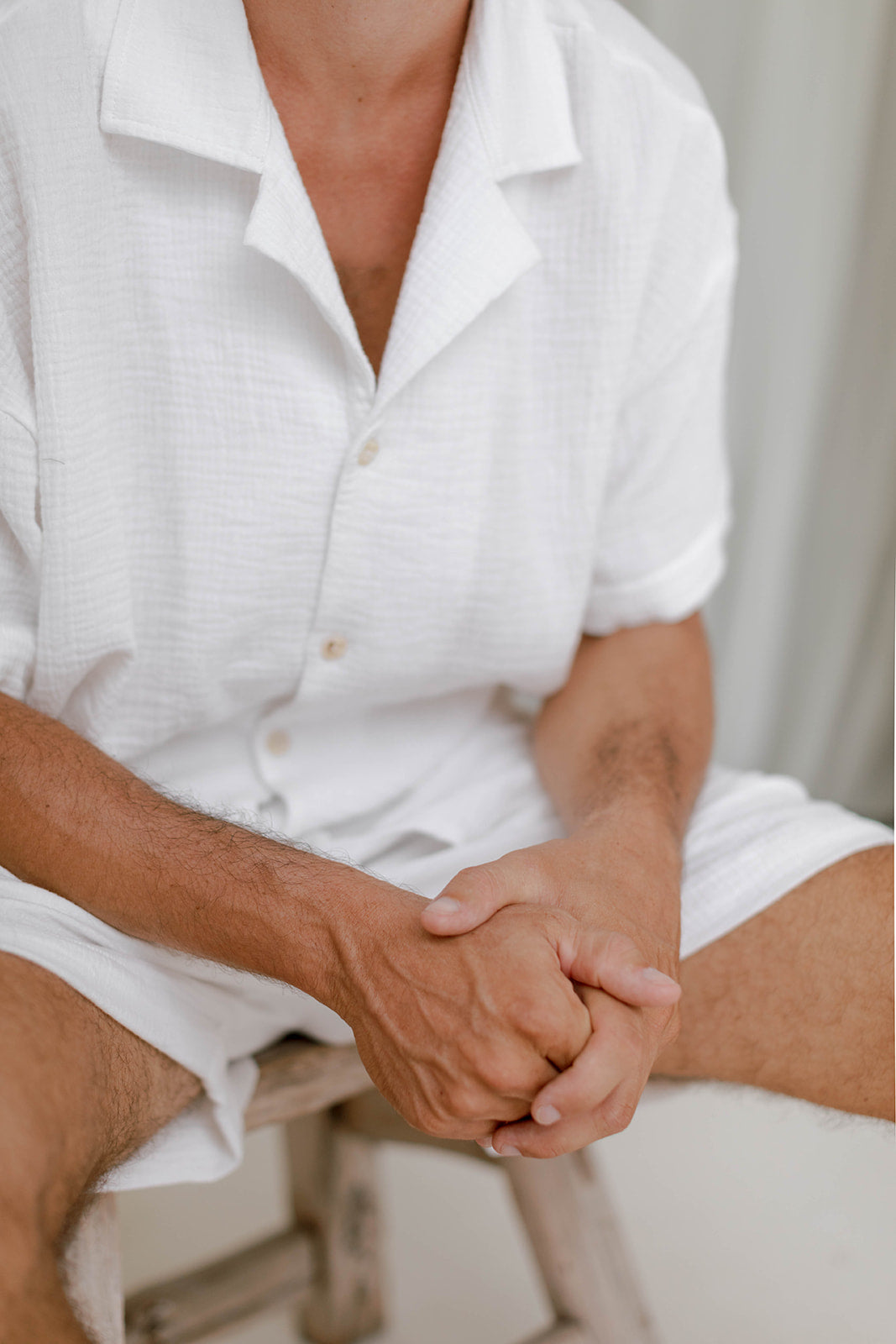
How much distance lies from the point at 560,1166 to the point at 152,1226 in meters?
0.68

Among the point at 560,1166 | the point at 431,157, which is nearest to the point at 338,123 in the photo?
the point at 431,157

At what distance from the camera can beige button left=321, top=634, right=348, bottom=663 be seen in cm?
99

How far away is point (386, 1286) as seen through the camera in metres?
1.45

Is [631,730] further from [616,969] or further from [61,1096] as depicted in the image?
[61,1096]

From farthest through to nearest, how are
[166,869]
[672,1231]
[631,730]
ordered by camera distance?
[672,1231]
[631,730]
[166,869]

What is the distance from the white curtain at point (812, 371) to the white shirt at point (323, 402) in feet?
1.88


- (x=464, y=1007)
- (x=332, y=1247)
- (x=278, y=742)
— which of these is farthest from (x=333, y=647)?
(x=332, y=1247)

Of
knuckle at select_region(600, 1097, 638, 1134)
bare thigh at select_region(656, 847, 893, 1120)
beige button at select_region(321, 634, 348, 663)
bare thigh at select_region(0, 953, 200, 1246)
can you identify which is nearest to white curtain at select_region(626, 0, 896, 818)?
bare thigh at select_region(656, 847, 893, 1120)

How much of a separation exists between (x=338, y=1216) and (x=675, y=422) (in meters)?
0.91

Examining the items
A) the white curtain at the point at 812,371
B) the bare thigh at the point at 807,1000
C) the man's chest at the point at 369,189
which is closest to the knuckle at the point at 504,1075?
the bare thigh at the point at 807,1000

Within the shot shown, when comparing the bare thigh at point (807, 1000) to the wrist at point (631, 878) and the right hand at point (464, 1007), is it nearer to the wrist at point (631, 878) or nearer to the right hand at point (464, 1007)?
the wrist at point (631, 878)

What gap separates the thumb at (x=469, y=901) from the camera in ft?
2.44

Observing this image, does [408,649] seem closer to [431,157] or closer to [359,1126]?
[431,157]

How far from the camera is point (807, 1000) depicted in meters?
0.89
